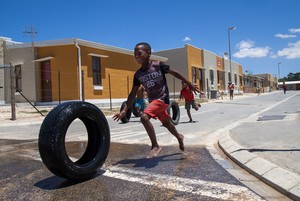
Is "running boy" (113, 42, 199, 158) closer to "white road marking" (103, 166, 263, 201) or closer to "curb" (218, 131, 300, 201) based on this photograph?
"white road marking" (103, 166, 263, 201)

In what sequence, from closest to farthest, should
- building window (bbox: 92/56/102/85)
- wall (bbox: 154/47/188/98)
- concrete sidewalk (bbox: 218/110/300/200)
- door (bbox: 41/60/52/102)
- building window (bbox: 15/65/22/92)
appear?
concrete sidewalk (bbox: 218/110/300/200)
door (bbox: 41/60/52/102)
building window (bbox: 15/65/22/92)
building window (bbox: 92/56/102/85)
wall (bbox: 154/47/188/98)

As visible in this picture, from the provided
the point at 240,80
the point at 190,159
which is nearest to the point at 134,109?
the point at 190,159

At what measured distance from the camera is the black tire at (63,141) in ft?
13.1

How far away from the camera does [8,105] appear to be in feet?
68.4

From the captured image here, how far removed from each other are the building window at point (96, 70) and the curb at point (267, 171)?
1702cm

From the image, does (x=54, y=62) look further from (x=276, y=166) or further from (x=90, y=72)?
(x=276, y=166)

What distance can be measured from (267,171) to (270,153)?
3.22ft

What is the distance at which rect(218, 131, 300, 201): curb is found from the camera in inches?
142

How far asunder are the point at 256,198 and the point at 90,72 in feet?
62.2

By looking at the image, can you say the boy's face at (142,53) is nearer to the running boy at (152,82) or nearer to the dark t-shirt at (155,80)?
the running boy at (152,82)

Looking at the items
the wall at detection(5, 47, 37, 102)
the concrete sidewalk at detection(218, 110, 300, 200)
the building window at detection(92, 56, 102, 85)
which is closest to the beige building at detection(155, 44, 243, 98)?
the building window at detection(92, 56, 102, 85)

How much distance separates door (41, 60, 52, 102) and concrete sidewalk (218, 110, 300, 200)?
15.4m

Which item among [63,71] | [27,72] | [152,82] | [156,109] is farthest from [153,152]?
[27,72]

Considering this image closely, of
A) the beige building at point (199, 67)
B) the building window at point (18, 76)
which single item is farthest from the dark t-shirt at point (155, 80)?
the beige building at point (199, 67)
